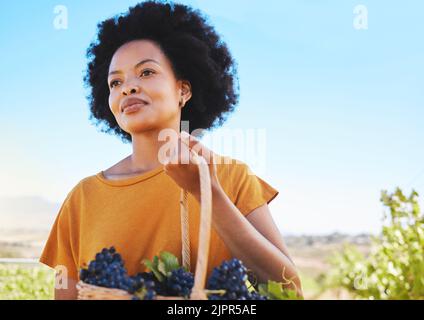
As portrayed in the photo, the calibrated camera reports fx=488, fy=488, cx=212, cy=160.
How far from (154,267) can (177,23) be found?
0.96 meters

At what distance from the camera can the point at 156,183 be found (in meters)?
1.42

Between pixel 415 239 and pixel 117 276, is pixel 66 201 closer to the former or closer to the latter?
pixel 117 276

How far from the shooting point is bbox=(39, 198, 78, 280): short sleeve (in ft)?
A: 4.80

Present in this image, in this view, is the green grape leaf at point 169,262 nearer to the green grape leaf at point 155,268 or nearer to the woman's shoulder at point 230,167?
the green grape leaf at point 155,268

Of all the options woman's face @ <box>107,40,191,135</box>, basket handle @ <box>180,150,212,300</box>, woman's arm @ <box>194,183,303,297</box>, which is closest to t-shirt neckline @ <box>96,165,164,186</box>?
woman's face @ <box>107,40,191,135</box>

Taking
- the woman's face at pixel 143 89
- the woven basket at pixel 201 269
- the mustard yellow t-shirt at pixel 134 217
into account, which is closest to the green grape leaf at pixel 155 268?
the woven basket at pixel 201 269

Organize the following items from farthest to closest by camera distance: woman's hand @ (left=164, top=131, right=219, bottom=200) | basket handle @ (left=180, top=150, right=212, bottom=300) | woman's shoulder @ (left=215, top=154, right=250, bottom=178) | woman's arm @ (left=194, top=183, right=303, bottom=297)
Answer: woman's shoulder @ (left=215, top=154, right=250, bottom=178) → woman's arm @ (left=194, top=183, right=303, bottom=297) → woman's hand @ (left=164, top=131, right=219, bottom=200) → basket handle @ (left=180, top=150, right=212, bottom=300)

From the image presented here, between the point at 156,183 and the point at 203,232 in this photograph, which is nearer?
the point at 203,232

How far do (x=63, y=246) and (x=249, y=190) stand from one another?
1.94 feet

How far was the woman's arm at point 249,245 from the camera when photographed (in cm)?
110

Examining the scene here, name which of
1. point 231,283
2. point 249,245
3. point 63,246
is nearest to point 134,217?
point 63,246

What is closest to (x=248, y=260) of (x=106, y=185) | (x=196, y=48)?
(x=106, y=185)

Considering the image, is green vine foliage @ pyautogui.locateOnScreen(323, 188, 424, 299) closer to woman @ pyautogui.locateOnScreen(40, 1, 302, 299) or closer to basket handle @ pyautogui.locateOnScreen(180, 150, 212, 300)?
woman @ pyautogui.locateOnScreen(40, 1, 302, 299)

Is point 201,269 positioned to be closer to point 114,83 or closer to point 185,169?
point 185,169
